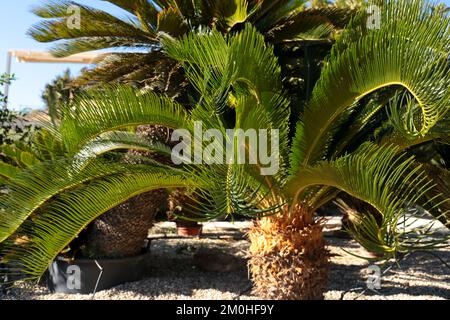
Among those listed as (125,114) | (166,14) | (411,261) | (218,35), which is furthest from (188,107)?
(411,261)

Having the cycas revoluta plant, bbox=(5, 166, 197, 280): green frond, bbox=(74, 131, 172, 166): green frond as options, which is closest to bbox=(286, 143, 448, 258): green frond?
the cycas revoluta plant

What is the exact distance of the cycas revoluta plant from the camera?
9.10ft

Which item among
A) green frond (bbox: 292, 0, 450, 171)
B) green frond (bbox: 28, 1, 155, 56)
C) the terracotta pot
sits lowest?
the terracotta pot

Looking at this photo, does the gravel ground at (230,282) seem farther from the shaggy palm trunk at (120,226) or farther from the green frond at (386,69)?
the green frond at (386,69)

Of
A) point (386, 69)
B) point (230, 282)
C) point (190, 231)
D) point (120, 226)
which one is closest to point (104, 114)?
point (120, 226)

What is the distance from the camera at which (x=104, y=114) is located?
3566 mm

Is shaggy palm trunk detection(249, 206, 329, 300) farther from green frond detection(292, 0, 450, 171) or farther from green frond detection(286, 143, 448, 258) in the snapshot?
green frond detection(286, 143, 448, 258)

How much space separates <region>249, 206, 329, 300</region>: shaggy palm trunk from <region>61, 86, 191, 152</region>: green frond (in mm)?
1217

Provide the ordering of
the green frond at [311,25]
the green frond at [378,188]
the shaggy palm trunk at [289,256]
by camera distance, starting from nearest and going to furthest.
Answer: the green frond at [378,188], the shaggy palm trunk at [289,256], the green frond at [311,25]

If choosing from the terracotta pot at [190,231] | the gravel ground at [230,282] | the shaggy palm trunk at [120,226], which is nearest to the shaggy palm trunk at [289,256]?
the gravel ground at [230,282]

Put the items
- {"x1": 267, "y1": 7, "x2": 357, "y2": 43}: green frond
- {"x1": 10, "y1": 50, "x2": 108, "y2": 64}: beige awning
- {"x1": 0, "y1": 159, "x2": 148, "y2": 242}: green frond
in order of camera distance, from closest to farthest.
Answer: {"x1": 0, "y1": 159, "x2": 148, "y2": 242}: green frond, {"x1": 267, "y1": 7, "x2": 357, "y2": 43}: green frond, {"x1": 10, "y1": 50, "x2": 108, "y2": 64}: beige awning

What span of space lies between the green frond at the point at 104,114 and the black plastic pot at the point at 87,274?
1.97 metres

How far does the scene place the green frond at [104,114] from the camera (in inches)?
139

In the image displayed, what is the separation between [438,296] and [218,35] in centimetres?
408
